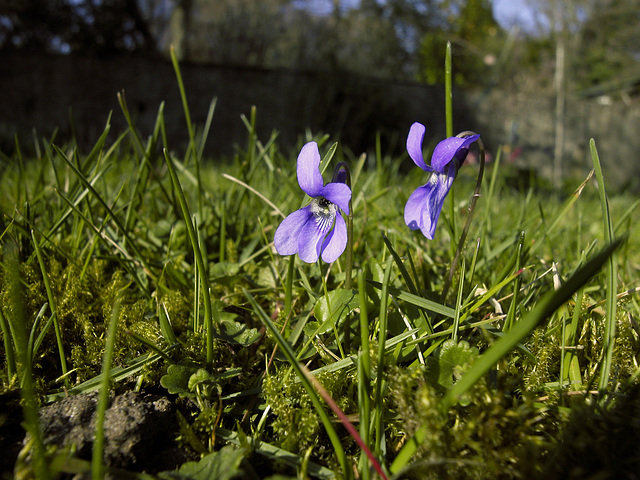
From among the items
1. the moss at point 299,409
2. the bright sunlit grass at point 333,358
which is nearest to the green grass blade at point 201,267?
the bright sunlit grass at point 333,358

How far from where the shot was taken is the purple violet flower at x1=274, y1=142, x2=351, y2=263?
A: 2.79 ft

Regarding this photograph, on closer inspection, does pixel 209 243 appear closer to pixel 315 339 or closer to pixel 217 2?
pixel 315 339

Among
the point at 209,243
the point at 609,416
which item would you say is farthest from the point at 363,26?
the point at 609,416

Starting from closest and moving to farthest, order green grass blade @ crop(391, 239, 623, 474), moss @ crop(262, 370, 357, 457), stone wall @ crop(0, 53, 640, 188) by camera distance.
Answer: green grass blade @ crop(391, 239, 623, 474) < moss @ crop(262, 370, 357, 457) < stone wall @ crop(0, 53, 640, 188)

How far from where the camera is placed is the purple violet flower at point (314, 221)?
849 millimetres

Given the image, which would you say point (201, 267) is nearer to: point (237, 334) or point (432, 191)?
point (237, 334)

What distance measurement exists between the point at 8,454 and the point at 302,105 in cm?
717

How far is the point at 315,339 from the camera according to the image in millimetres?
1037

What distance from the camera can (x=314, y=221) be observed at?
3.14ft

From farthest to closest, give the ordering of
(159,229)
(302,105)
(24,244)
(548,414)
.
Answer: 1. (302,105)
2. (159,229)
3. (24,244)
4. (548,414)

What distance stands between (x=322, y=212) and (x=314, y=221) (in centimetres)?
3

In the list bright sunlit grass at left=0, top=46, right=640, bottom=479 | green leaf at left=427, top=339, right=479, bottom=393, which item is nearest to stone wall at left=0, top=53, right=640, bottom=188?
bright sunlit grass at left=0, top=46, right=640, bottom=479

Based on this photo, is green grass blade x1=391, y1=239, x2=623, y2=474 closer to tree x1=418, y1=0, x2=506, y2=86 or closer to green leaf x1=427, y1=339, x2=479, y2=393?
green leaf x1=427, y1=339, x2=479, y2=393

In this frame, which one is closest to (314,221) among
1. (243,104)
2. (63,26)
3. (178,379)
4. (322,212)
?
(322,212)
